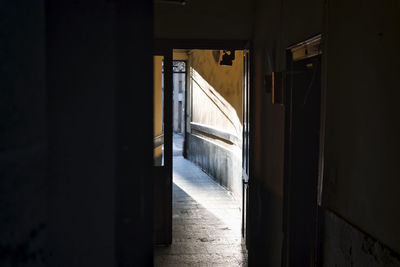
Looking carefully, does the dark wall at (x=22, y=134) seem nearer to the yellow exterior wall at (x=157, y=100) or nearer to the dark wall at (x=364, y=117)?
the dark wall at (x=364, y=117)

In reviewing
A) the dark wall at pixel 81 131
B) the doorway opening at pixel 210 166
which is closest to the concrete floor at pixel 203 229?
the doorway opening at pixel 210 166

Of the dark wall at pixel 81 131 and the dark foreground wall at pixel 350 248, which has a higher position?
the dark wall at pixel 81 131

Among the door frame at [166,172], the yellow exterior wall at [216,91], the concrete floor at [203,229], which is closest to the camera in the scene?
the concrete floor at [203,229]

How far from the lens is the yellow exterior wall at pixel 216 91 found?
8.44 m

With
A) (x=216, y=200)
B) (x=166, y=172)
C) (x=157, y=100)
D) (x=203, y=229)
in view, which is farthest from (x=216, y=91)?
(x=166, y=172)

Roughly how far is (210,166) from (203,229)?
171 inches

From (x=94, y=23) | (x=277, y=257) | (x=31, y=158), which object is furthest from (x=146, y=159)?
(x=277, y=257)

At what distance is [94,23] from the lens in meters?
1.36

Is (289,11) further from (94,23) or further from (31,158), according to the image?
(31,158)

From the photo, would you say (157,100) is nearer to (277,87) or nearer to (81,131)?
(277,87)

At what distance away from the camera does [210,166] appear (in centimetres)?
1074

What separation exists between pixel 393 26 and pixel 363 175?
2.66ft

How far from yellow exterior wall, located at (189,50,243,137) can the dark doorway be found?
415cm

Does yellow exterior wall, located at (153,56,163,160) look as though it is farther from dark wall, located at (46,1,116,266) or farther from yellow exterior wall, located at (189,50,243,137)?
dark wall, located at (46,1,116,266)
